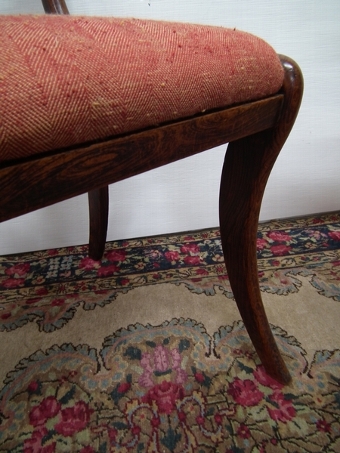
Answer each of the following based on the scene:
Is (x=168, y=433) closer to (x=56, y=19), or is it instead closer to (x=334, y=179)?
(x=56, y=19)

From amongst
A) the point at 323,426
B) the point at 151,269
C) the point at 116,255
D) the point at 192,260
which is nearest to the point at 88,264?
the point at 116,255

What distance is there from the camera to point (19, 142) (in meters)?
0.18

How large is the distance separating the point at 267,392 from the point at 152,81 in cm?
50

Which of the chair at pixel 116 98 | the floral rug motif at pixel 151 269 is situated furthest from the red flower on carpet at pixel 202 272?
the chair at pixel 116 98

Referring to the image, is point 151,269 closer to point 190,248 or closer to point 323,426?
point 190,248

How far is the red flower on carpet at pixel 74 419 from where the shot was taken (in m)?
0.45

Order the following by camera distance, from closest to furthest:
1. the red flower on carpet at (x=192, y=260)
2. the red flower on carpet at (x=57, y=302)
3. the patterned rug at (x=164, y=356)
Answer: the patterned rug at (x=164, y=356), the red flower on carpet at (x=57, y=302), the red flower on carpet at (x=192, y=260)

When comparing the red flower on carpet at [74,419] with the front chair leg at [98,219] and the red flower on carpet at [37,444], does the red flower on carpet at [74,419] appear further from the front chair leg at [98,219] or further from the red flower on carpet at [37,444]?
the front chair leg at [98,219]

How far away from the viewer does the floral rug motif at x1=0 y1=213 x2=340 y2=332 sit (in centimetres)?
72

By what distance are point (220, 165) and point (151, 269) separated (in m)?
0.40

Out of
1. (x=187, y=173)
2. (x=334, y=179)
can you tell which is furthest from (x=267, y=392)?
(x=334, y=179)

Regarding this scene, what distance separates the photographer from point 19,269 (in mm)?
882

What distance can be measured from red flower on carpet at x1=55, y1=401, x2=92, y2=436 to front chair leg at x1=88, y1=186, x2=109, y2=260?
445 millimetres

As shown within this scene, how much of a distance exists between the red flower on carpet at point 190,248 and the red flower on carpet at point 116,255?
182mm
